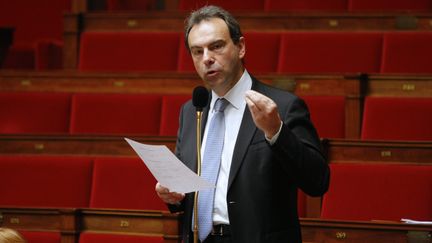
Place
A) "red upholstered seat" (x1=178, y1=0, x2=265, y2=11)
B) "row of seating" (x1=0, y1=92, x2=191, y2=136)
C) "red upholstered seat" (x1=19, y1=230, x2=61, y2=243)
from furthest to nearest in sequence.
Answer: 1. "red upholstered seat" (x1=178, y1=0, x2=265, y2=11)
2. "row of seating" (x1=0, y1=92, x2=191, y2=136)
3. "red upholstered seat" (x1=19, y1=230, x2=61, y2=243)

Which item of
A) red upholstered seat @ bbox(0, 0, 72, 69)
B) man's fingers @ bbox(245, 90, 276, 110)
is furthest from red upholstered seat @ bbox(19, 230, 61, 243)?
red upholstered seat @ bbox(0, 0, 72, 69)

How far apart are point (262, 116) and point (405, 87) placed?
0.53m

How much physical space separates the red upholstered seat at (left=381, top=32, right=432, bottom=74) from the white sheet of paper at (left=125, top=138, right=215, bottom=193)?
23.5 inches

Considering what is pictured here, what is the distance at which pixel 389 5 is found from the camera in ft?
3.82

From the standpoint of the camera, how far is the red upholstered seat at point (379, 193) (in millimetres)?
758

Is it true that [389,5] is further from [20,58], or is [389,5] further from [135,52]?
[20,58]

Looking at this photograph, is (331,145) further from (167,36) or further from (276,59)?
(167,36)

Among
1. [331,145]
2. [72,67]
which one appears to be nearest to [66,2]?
[72,67]

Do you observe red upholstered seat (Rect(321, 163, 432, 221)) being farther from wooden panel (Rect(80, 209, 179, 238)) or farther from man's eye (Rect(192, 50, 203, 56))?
man's eye (Rect(192, 50, 203, 56))

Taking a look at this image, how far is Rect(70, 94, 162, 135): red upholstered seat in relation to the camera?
0.99 metres

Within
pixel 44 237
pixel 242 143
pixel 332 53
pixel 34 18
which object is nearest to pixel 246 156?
pixel 242 143

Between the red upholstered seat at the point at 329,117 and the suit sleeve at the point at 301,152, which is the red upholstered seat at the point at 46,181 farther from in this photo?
the suit sleeve at the point at 301,152

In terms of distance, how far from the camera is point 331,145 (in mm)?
822

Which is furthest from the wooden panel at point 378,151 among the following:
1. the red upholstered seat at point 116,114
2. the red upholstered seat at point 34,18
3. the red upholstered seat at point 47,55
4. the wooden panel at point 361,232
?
the red upholstered seat at point 34,18
